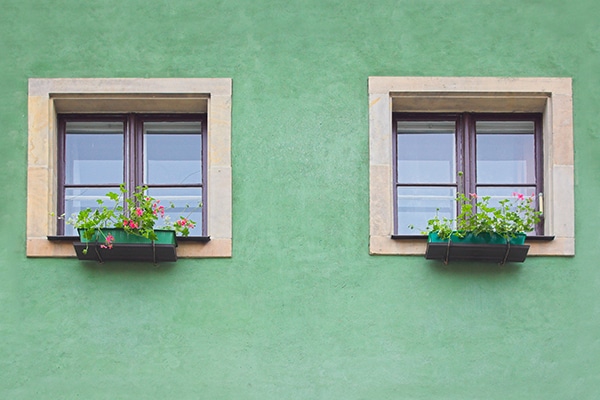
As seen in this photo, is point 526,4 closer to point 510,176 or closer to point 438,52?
point 438,52

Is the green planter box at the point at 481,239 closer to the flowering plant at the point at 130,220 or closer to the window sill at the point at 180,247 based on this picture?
the window sill at the point at 180,247

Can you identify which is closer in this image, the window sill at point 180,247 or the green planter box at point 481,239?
the green planter box at point 481,239

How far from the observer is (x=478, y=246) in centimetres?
687

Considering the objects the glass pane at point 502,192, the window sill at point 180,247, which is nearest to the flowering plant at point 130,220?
the window sill at point 180,247

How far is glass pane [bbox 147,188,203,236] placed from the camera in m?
7.32

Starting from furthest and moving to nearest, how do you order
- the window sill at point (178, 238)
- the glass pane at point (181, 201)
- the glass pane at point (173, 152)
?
the glass pane at point (173, 152) < the glass pane at point (181, 201) < the window sill at point (178, 238)

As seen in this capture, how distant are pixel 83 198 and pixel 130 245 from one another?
788mm

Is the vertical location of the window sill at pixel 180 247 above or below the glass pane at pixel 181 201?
below

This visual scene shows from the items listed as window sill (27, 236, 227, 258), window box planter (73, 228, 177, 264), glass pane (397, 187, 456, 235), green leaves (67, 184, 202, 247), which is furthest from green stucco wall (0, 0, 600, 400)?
glass pane (397, 187, 456, 235)

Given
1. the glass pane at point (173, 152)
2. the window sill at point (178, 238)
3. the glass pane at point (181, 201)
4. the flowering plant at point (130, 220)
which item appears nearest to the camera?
the flowering plant at point (130, 220)

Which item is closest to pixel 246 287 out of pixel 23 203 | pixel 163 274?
pixel 163 274

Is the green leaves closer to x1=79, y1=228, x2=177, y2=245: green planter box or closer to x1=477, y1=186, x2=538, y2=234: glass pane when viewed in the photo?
x1=79, y1=228, x2=177, y2=245: green planter box

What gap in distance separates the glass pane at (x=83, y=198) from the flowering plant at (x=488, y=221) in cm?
240

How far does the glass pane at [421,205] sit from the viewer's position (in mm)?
7340
